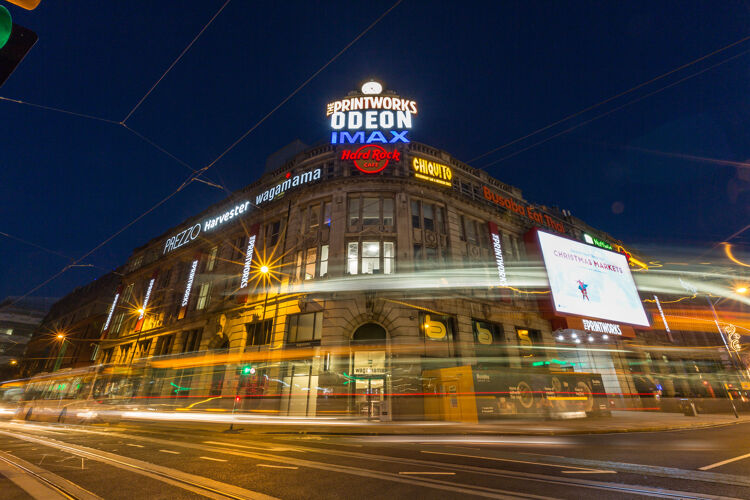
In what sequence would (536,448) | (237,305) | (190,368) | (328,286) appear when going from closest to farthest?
(536,448)
(328,286)
(237,305)
(190,368)

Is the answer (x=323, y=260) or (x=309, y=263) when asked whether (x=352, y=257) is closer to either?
(x=323, y=260)

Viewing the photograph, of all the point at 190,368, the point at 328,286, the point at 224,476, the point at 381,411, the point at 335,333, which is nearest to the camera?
the point at 224,476

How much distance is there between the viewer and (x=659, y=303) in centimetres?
4266

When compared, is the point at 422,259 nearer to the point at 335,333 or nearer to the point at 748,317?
the point at 335,333

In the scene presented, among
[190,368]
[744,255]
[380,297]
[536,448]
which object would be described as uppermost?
[744,255]

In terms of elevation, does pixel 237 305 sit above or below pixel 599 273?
below

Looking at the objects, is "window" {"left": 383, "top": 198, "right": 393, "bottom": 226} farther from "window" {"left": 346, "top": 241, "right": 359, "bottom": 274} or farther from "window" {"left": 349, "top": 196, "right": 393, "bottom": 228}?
"window" {"left": 346, "top": 241, "right": 359, "bottom": 274}

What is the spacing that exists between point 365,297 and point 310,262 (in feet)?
19.8

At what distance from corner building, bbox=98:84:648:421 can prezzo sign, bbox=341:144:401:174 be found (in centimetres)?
13

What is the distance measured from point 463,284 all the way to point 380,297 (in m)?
7.62

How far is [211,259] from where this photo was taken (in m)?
37.0

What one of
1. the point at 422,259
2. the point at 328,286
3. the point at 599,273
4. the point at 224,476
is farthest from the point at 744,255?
the point at 224,476

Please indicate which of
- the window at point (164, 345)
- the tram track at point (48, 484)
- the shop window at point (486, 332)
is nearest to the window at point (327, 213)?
the shop window at point (486, 332)

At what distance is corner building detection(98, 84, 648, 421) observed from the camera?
21266 millimetres
